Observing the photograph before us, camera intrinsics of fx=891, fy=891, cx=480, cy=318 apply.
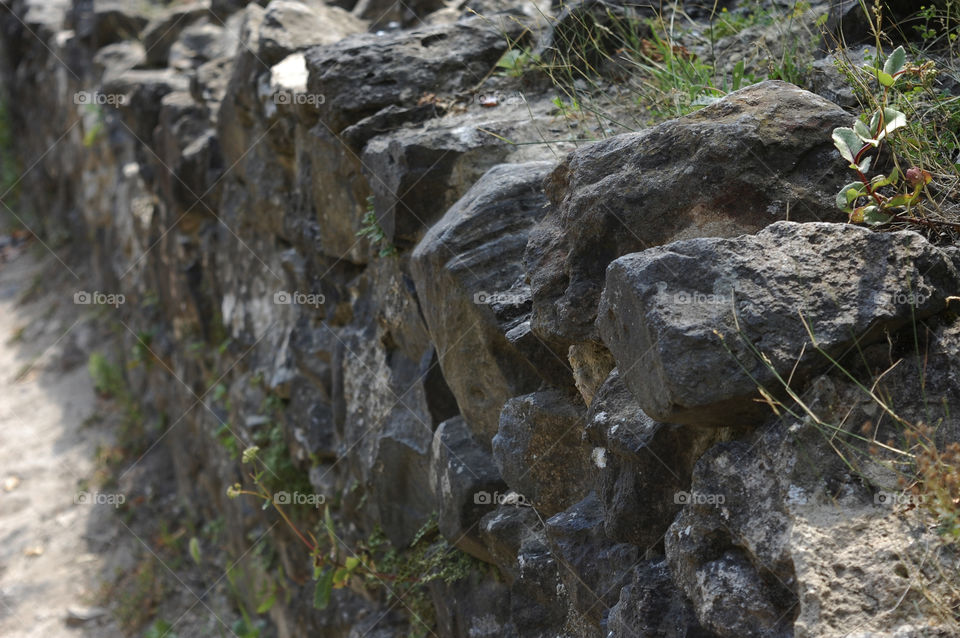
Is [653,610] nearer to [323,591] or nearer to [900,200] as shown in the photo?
[900,200]

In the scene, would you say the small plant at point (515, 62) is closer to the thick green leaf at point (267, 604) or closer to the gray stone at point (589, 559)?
the gray stone at point (589, 559)

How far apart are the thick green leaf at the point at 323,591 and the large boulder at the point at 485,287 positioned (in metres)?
1.42

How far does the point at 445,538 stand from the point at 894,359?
71.6 inches

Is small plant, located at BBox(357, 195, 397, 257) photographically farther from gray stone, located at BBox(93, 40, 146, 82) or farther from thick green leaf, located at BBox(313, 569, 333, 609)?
gray stone, located at BBox(93, 40, 146, 82)

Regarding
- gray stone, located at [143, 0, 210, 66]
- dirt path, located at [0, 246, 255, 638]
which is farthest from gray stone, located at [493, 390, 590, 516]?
gray stone, located at [143, 0, 210, 66]

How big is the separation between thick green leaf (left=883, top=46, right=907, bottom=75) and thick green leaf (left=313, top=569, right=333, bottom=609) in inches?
119

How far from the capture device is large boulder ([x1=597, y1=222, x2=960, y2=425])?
166cm

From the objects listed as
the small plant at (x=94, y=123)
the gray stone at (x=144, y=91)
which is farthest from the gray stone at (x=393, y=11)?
the small plant at (x=94, y=123)

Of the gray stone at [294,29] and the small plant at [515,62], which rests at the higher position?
the small plant at [515,62]

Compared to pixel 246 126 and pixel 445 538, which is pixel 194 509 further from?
pixel 445 538

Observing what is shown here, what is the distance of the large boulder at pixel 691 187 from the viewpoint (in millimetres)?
2135

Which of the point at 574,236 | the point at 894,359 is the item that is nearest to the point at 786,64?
the point at 574,236

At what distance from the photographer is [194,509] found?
22.1ft

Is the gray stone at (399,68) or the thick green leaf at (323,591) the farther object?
the thick green leaf at (323,591)
